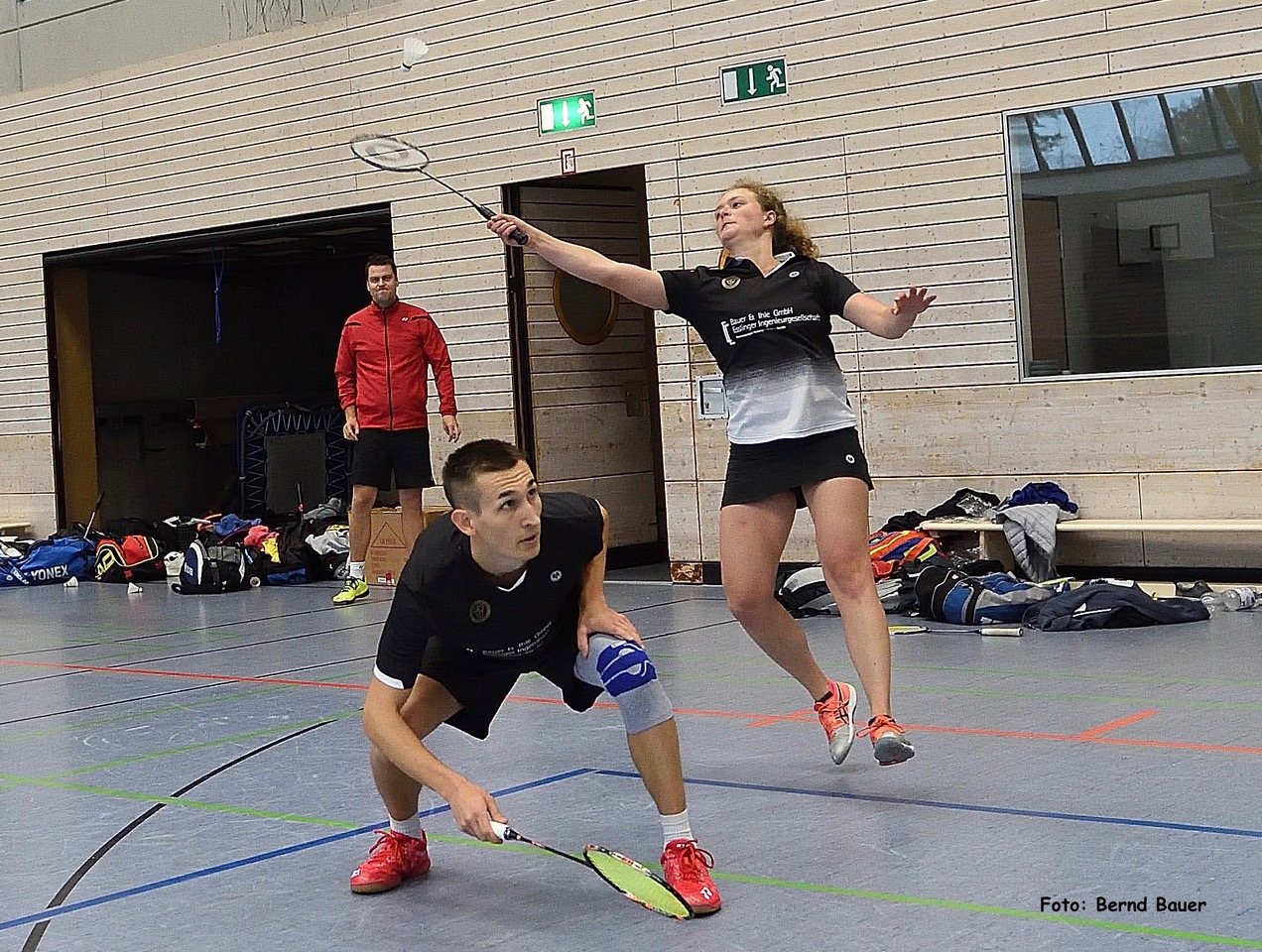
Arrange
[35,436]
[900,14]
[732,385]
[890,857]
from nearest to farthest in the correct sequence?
[890,857], [732,385], [900,14], [35,436]

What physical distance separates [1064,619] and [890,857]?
412cm

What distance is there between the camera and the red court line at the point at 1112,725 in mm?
5219

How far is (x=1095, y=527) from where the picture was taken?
28.6 feet

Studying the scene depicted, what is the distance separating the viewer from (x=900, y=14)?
31.7ft

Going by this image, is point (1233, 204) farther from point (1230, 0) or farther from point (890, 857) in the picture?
point (890, 857)

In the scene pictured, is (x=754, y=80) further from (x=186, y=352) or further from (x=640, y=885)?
(x=186, y=352)

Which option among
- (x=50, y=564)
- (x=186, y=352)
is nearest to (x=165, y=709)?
(x=50, y=564)

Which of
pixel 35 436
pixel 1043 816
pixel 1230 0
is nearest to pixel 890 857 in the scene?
pixel 1043 816

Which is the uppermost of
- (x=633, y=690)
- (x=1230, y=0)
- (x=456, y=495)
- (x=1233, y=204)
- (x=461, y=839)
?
(x=1230, y=0)

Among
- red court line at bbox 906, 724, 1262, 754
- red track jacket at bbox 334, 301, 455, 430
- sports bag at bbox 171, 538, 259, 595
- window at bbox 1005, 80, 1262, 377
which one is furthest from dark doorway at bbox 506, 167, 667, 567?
A: red court line at bbox 906, 724, 1262, 754

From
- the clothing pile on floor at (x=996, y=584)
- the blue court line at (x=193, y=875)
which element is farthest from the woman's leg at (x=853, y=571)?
the clothing pile on floor at (x=996, y=584)

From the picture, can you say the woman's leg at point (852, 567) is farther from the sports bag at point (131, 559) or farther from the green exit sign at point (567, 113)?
the sports bag at point (131, 559)

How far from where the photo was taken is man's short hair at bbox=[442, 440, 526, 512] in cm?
360

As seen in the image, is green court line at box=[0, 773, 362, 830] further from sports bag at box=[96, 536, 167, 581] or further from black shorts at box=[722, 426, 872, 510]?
sports bag at box=[96, 536, 167, 581]
